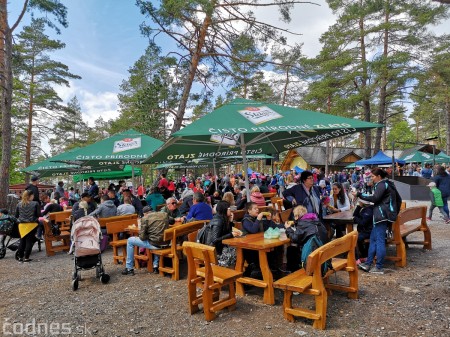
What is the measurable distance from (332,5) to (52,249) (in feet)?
73.4

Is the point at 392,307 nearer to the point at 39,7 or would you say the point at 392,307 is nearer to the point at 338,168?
the point at 39,7

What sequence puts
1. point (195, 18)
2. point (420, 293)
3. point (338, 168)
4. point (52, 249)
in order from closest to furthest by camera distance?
1. point (420, 293)
2. point (52, 249)
3. point (195, 18)
4. point (338, 168)

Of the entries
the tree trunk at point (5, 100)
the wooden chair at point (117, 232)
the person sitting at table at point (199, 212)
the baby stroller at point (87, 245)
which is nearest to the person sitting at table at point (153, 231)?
the baby stroller at point (87, 245)

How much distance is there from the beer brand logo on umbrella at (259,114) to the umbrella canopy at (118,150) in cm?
336

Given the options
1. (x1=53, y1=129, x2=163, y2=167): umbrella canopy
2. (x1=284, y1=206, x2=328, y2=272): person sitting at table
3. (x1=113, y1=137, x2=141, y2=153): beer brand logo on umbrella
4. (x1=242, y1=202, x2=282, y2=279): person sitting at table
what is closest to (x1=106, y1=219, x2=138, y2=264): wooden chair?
(x1=53, y1=129, x2=163, y2=167): umbrella canopy

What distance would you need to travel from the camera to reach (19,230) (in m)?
7.11

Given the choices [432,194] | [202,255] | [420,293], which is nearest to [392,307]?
[420,293]

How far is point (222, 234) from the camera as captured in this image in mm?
4840

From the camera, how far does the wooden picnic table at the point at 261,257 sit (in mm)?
4027

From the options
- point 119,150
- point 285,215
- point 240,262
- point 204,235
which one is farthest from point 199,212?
point 119,150

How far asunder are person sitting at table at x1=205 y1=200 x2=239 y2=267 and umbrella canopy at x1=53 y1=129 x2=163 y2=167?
3341 mm

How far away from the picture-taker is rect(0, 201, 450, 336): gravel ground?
3.45m

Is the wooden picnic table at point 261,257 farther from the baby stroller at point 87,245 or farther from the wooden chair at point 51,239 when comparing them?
the wooden chair at point 51,239

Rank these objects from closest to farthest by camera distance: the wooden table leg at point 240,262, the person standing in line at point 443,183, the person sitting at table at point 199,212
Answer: the wooden table leg at point 240,262
the person sitting at table at point 199,212
the person standing in line at point 443,183
